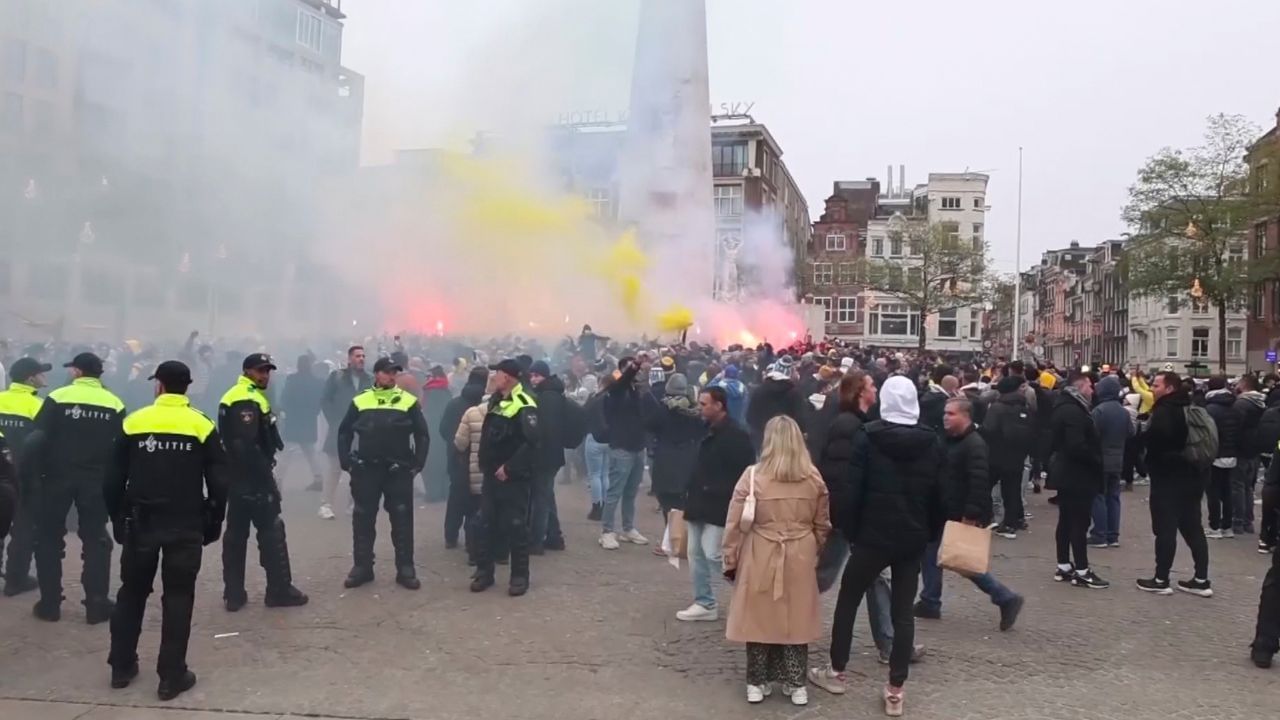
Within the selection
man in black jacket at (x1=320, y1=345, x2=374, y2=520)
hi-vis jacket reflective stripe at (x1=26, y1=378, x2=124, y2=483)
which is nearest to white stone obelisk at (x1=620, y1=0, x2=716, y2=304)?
man in black jacket at (x1=320, y1=345, x2=374, y2=520)

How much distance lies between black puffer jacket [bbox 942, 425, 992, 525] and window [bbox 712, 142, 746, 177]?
49.4 metres

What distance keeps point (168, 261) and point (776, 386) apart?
1390 centimetres

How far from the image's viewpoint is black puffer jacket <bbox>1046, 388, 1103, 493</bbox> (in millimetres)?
7625

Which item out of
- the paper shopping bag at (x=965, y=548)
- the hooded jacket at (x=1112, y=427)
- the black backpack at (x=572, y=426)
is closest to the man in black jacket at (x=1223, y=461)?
the hooded jacket at (x=1112, y=427)

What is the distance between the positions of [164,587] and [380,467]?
2.38m

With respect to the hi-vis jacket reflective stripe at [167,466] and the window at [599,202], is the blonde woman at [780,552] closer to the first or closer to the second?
the hi-vis jacket reflective stripe at [167,466]

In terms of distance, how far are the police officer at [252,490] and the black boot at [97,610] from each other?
77cm

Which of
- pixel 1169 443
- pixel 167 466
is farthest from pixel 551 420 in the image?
pixel 1169 443

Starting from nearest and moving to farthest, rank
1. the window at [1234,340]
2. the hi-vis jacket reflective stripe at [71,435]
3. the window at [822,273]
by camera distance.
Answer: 1. the hi-vis jacket reflective stripe at [71,435]
2. the window at [822,273]
3. the window at [1234,340]

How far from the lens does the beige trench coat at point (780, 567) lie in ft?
16.1

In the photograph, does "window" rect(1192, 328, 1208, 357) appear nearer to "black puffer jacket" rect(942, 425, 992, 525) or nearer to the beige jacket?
"black puffer jacket" rect(942, 425, 992, 525)

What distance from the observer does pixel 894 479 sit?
4957 millimetres

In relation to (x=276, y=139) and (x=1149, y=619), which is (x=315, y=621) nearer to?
(x=1149, y=619)

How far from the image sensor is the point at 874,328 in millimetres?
64000
